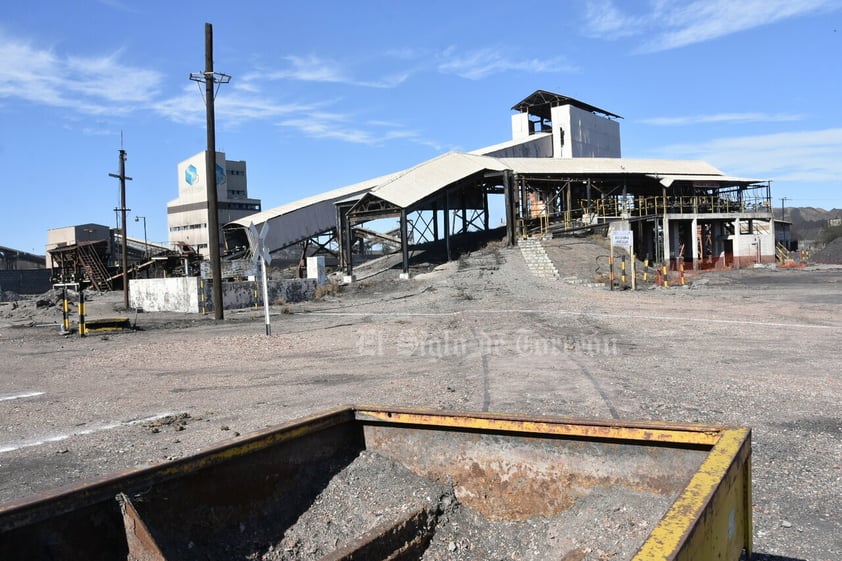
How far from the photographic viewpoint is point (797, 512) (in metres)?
4.41

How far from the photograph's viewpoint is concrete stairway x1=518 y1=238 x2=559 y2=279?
3008cm

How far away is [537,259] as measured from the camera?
3197cm

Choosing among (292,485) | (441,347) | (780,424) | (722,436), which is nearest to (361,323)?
(441,347)

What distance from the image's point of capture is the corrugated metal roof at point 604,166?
39250 mm

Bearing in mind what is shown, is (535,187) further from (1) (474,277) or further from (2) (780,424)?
(2) (780,424)

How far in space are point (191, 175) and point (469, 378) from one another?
85.7 metres

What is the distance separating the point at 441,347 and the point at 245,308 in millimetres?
16842

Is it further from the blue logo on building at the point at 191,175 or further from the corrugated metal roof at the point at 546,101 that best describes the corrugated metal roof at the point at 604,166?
the blue logo on building at the point at 191,175

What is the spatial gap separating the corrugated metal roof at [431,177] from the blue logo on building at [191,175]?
2182 inches

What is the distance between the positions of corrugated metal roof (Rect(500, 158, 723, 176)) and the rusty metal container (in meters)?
34.2

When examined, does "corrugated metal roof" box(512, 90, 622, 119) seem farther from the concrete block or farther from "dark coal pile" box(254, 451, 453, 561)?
"dark coal pile" box(254, 451, 453, 561)

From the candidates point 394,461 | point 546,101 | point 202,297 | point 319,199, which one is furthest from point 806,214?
point 394,461

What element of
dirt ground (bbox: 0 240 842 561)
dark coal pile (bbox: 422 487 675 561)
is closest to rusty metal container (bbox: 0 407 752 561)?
dark coal pile (bbox: 422 487 675 561)

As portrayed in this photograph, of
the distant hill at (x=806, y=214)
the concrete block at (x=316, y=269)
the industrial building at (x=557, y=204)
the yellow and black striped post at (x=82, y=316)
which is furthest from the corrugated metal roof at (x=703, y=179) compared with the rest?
the distant hill at (x=806, y=214)
